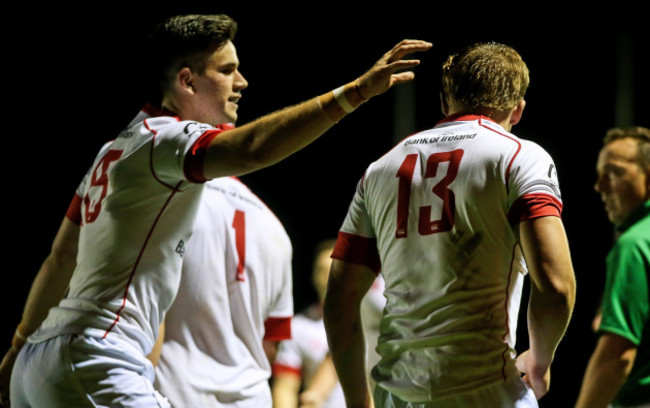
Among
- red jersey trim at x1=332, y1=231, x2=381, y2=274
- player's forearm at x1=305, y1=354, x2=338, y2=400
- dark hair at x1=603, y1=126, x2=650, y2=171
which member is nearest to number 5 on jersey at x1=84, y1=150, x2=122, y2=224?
red jersey trim at x1=332, y1=231, x2=381, y2=274

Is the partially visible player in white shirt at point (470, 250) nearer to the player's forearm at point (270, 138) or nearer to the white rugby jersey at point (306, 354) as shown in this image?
the player's forearm at point (270, 138)

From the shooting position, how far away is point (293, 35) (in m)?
8.17

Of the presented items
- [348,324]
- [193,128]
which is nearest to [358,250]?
[348,324]

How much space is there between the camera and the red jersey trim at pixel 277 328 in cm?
397

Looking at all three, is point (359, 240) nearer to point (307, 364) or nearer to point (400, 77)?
point (400, 77)

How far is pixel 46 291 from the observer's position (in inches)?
118

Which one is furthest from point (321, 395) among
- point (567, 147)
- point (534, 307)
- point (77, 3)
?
point (77, 3)

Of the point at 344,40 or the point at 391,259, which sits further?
the point at 344,40

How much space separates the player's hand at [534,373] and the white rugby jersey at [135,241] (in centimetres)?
108

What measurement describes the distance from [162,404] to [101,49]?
18.1 ft

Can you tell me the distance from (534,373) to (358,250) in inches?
26.3

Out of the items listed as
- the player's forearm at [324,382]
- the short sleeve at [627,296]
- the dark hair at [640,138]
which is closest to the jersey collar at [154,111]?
the short sleeve at [627,296]

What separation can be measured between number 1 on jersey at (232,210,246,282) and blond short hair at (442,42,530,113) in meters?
1.35

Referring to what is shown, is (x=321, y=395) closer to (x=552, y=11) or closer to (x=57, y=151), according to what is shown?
(x=57, y=151)
